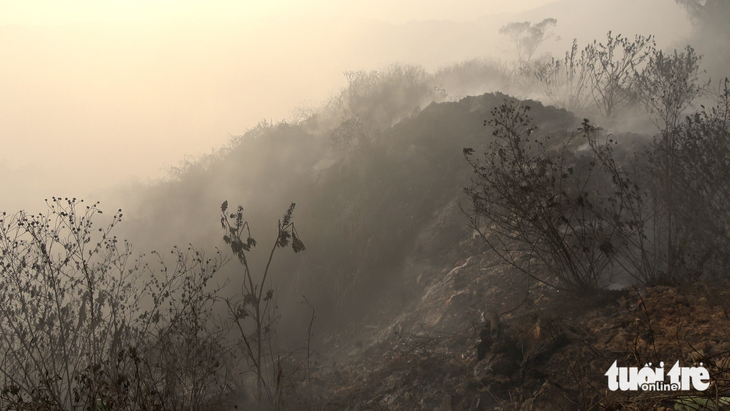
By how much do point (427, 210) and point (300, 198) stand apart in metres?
5.00

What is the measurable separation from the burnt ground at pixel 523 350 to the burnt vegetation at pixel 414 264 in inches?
1.2

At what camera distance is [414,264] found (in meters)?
9.16

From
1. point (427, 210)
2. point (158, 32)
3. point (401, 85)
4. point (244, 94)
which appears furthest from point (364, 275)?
point (158, 32)

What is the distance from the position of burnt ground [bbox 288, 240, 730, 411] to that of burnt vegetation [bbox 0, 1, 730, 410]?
1.2 inches

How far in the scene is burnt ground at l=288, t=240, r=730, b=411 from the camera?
2998 millimetres

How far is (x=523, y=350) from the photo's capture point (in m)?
4.00

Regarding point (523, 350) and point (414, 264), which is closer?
point (523, 350)

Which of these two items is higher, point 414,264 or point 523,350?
point 414,264

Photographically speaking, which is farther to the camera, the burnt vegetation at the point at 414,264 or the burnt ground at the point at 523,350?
the burnt vegetation at the point at 414,264

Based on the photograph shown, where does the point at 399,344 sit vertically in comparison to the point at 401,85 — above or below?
below

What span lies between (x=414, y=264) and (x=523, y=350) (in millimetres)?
5186

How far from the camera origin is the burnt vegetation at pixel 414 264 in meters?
3.90

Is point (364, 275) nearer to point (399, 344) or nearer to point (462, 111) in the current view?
point (399, 344)

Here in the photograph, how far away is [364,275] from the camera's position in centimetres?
949
